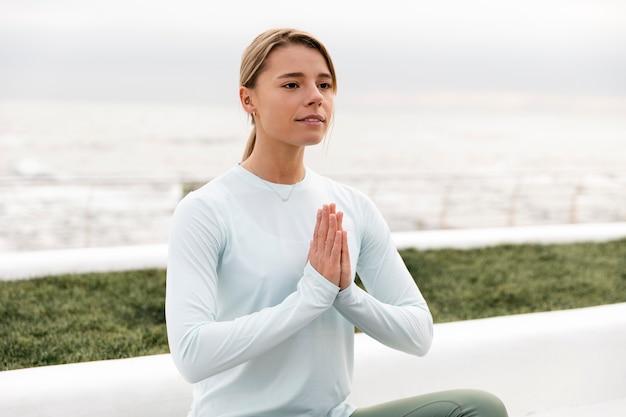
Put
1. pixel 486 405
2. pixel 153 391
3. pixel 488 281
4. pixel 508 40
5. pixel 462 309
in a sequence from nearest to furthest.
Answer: pixel 486 405, pixel 153 391, pixel 462 309, pixel 488 281, pixel 508 40

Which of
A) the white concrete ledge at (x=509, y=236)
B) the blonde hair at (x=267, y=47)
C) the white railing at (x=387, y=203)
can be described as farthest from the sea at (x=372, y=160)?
the blonde hair at (x=267, y=47)

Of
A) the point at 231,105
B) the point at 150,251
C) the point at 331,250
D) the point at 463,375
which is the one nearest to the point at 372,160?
the point at 231,105

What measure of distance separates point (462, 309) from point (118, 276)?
2104mm

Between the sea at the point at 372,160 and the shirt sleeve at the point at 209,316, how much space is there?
415cm

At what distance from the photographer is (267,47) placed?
1537 mm

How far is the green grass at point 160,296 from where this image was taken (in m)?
3.09

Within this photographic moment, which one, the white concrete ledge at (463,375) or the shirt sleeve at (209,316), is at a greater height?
the shirt sleeve at (209,316)

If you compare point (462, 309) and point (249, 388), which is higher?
point (249, 388)

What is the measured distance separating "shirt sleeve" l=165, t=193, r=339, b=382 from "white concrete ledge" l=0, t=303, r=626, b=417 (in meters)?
0.98

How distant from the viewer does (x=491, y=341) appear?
111 inches

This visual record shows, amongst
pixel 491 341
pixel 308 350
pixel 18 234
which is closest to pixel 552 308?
pixel 491 341

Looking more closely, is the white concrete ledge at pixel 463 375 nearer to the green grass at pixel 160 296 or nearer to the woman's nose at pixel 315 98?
the green grass at pixel 160 296

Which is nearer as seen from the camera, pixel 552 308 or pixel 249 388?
pixel 249 388

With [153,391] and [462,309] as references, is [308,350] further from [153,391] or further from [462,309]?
[462,309]
